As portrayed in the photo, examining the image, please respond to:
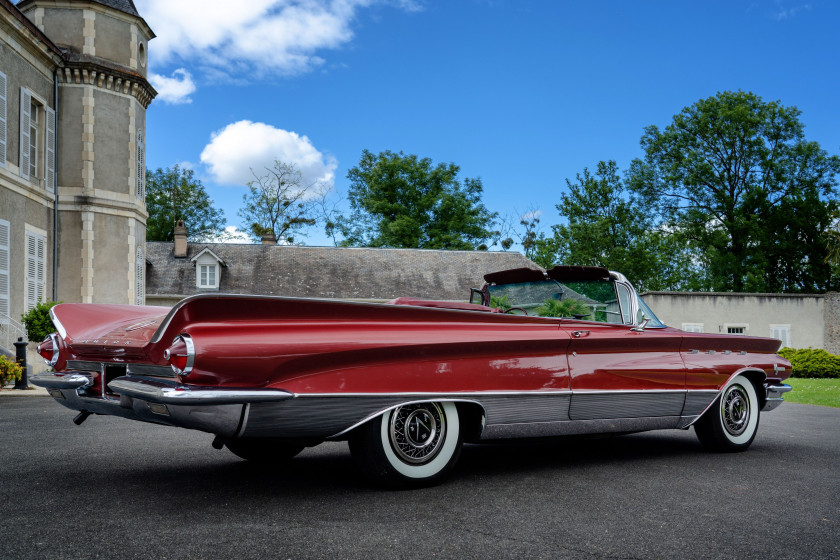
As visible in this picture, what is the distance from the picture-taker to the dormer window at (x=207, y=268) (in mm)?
34344

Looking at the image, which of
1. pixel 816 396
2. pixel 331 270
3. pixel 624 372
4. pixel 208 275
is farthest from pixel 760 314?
pixel 624 372

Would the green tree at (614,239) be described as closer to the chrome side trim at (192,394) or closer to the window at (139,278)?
the window at (139,278)

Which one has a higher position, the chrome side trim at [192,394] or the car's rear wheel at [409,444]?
the chrome side trim at [192,394]

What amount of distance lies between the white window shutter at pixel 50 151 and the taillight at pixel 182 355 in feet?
56.1

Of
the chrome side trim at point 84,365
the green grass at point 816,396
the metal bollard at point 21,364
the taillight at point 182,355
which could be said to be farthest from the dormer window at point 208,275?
the taillight at point 182,355

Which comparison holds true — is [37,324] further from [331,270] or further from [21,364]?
[331,270]

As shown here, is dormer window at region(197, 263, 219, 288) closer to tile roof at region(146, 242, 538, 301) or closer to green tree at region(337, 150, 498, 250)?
tile roof at region(146, 242, 538, 301)

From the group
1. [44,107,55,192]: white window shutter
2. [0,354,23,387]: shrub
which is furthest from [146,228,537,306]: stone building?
[0,354,23,387]: shrub

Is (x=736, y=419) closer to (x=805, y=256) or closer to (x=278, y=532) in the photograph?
(x=278, y=532)

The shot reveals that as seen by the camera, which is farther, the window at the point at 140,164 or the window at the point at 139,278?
the window at the point at 140,164

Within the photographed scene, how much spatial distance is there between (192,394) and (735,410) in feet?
14.1

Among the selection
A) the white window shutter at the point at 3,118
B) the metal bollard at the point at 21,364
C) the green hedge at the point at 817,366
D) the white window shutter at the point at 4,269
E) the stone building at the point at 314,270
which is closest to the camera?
the metal bollard at the point at 21,364

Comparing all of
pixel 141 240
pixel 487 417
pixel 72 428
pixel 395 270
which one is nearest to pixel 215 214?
pixel 395 270

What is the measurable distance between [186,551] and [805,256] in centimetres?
4487
